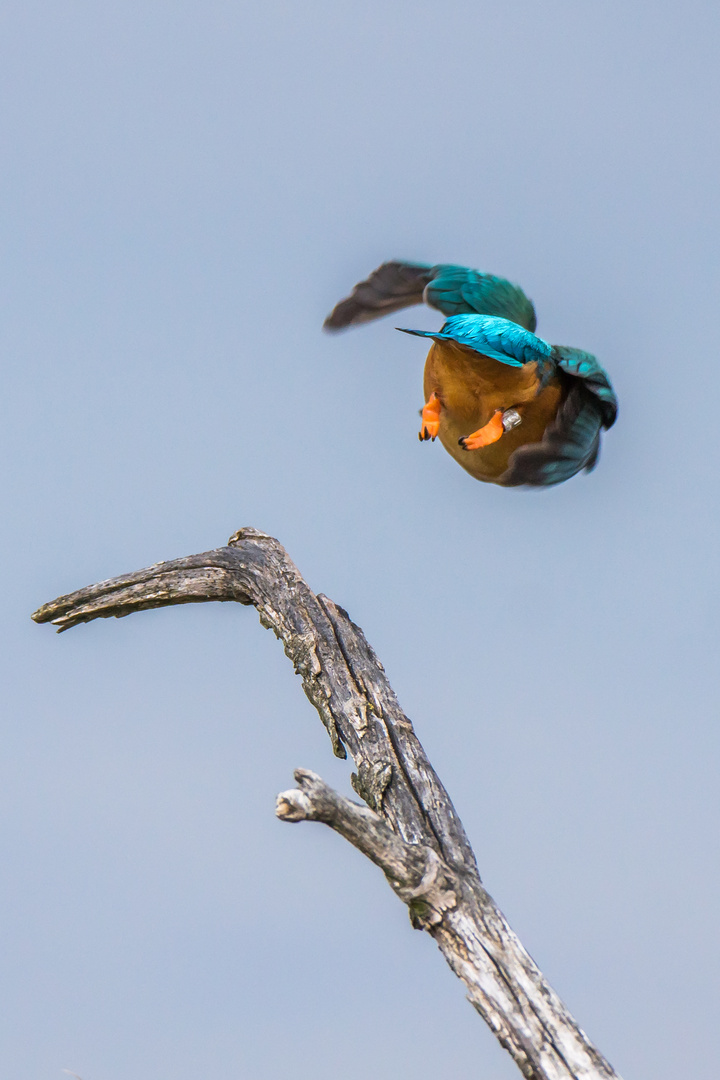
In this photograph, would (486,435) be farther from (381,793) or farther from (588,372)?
(381,793)

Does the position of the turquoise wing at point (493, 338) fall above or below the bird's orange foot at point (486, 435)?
above

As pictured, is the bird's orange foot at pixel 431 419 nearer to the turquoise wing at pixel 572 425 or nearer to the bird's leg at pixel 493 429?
the bird's leg at pixel 493 429

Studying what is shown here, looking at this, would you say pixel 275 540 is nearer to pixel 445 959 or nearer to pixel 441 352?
pixel 441 352

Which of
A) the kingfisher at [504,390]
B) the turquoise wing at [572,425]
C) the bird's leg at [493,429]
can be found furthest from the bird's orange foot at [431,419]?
the turquoise wing at [572,425]

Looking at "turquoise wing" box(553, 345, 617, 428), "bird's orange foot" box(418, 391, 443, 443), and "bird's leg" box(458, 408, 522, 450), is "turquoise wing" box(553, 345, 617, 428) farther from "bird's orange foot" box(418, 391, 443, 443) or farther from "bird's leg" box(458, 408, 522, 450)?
"bird's orange foot" box(418, 391, 443, 443)

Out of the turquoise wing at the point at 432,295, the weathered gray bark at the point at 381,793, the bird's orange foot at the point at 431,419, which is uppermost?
the turquoise wing at the point at 432,295

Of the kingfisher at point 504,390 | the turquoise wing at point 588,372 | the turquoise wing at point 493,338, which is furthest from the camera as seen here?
the turquoise wing at point 588,372
